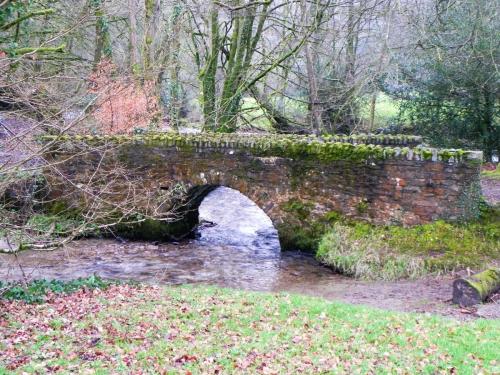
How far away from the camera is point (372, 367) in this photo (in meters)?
5.79

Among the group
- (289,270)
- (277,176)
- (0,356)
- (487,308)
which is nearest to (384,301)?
(487,308)

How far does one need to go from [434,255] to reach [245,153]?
16.9 feet

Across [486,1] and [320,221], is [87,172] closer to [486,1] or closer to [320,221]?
[320,221]

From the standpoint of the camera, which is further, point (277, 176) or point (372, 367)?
point (277, 176)

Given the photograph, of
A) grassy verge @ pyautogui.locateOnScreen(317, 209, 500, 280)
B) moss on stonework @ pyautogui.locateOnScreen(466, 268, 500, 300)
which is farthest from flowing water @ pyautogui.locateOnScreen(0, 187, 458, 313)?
moss on stonework @ pyautogui.locateOnScreen(466, 268, 500, 300)

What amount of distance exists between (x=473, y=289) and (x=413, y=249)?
303cm

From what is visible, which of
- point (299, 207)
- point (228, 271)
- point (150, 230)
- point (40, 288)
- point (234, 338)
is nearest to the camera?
point (234, 338)

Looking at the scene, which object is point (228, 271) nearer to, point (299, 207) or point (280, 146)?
point (299, 207)

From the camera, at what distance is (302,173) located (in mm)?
13492

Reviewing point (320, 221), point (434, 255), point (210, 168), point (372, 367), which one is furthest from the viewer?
point (210, 168)

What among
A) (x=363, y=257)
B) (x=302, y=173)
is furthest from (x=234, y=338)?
(x=302, y=173)

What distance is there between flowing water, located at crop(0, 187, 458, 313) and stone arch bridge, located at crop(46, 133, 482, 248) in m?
1.23

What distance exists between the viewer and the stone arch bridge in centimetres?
1198

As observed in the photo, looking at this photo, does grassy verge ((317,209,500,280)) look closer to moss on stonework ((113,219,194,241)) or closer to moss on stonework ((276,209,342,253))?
moss on stonework ((276,209,342,253))
